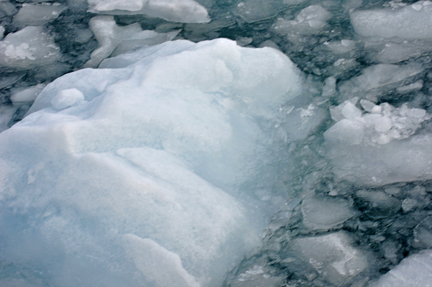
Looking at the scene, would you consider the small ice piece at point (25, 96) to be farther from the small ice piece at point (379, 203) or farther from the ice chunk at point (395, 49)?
the ice chunk at point (395, 49)

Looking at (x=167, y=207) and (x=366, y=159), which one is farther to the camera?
(x=366, y=159)

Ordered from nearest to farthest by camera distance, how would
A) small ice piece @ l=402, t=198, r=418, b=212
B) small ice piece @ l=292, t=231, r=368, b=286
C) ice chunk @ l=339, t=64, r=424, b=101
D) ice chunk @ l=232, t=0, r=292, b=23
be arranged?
small ice piece @ l=292, t=231, r=368, b=286, small ice piece @ l=402, t=198, r=418, b=212, ice chunk @ l=339, t=64, r=424, b=101, ice chunk @ l=232, t=0, r=292, b=23

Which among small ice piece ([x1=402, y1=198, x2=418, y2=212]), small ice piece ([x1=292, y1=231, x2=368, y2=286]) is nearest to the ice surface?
small ice piece ([x1=402, y1=198, x2=418, y2=212])

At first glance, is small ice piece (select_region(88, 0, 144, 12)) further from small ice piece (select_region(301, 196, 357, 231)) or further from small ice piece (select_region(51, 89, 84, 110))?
small ice piece (select_region(301, 196, 357, 231))

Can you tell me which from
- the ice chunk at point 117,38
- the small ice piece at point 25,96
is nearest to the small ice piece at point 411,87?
the ice chunk at point 117,38

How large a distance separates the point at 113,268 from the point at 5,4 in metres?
2.49

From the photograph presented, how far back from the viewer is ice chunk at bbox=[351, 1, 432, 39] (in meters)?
2.06

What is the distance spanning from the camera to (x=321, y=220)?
57.1 inches

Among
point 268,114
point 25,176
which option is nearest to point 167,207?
point 25,176

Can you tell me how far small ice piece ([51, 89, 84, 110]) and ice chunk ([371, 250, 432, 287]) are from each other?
1595 millimetres

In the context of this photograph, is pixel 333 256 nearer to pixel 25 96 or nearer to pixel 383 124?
pixel 383 124

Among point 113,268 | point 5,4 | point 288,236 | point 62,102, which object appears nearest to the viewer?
point 113,268

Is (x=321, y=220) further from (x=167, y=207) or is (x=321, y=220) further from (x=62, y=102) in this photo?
(x=62, y=102)

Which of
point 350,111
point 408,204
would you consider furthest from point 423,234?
point 350,111
